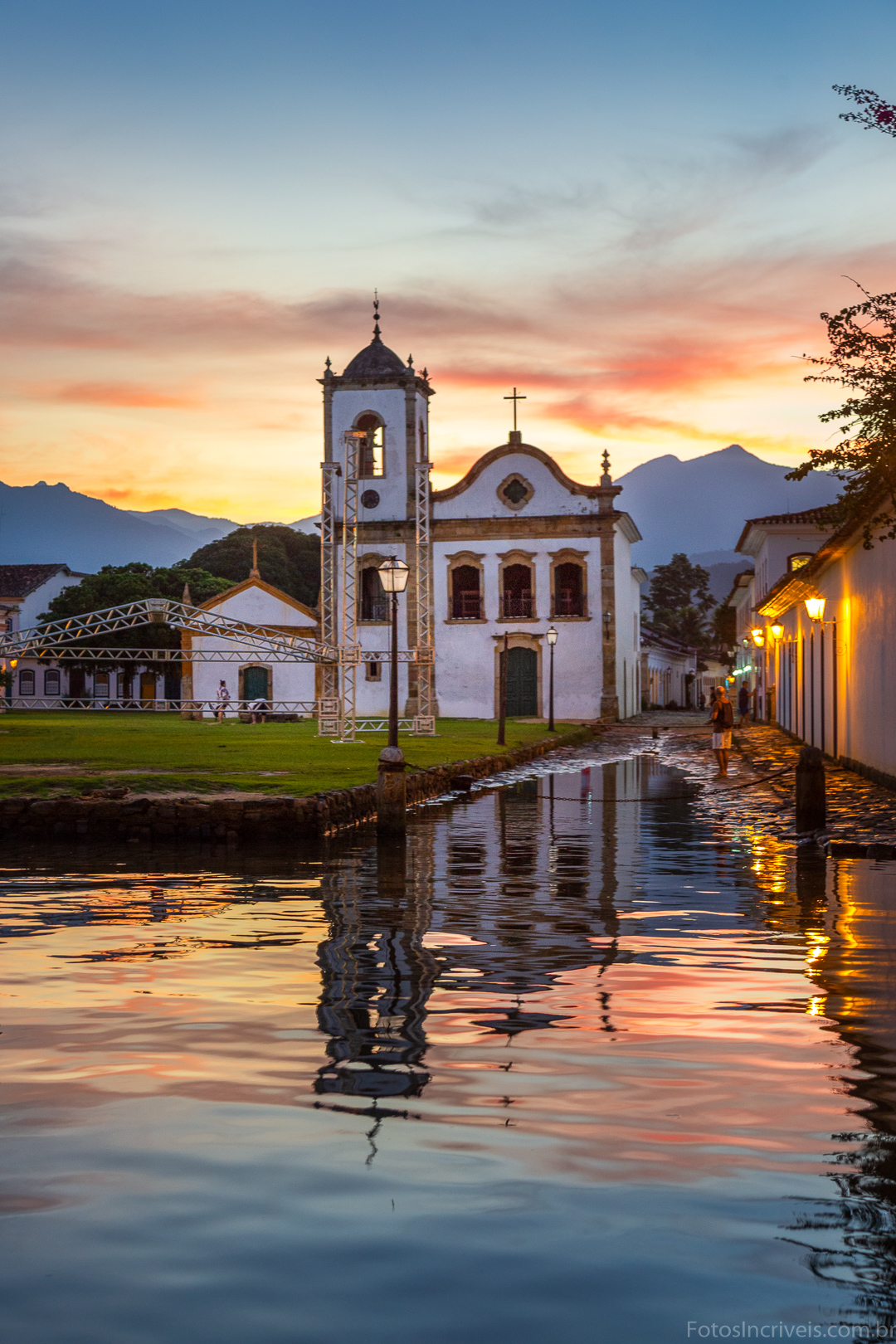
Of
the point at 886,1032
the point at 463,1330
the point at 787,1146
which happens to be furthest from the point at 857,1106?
the point at 463,1330

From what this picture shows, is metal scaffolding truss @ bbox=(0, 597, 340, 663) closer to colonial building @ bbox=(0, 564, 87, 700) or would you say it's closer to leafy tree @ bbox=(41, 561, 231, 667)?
leafy tree @ bbox=(41, 561, 231, 667)

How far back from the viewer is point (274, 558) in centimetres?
7856

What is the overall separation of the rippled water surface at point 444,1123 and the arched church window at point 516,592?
3858 cm

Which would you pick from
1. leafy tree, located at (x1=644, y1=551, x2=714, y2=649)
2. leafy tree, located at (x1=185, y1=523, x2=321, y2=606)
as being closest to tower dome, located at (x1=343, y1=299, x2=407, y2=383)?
leafy tree, located at (x1=185, y1=523, x2=321, y2=606)

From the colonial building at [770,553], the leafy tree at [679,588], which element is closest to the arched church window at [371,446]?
the colonial building at [770,553]

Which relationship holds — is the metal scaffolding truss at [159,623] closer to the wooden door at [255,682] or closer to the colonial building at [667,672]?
the wooden door at [255,682]

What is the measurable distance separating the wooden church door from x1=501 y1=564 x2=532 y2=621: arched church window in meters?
1.29

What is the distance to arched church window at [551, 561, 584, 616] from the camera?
4684cm

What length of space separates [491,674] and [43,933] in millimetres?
39514

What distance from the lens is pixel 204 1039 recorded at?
17.4 feet

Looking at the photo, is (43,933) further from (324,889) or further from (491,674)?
(491,674)

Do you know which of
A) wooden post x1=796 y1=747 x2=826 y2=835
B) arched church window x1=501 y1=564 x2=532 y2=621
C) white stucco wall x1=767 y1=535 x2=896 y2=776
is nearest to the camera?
wooden post x1=796 y1=747 x2=826 y2=835

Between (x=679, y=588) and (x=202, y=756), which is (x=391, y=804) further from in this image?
(x=679, y=588)

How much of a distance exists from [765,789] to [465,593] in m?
29.7
